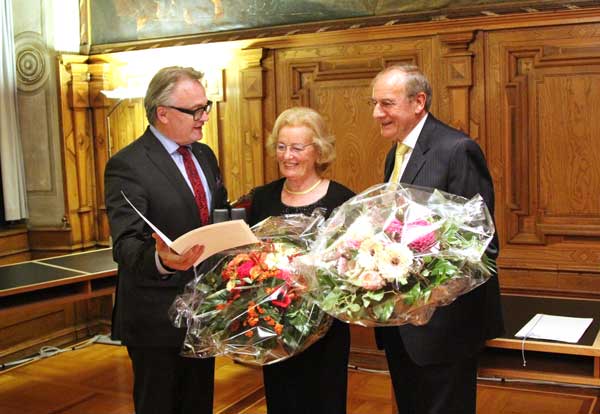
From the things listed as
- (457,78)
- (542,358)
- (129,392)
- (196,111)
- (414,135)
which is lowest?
(129,392)

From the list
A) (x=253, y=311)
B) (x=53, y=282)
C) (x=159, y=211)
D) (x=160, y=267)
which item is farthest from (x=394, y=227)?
(x=53, y=282)

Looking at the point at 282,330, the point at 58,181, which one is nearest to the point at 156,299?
the point at 282,330

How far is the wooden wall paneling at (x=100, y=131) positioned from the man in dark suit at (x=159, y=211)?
158 inches

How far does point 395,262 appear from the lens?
7.08 feet

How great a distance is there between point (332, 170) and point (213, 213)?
312cm

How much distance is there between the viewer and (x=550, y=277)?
5.13 m

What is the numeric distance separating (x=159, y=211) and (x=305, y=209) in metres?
0.55

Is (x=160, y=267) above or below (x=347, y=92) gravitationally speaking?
below

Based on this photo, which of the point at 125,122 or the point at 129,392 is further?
the point at 125,122

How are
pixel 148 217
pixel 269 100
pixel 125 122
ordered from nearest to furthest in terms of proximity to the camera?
pixel 148 217 → pixel 269 100 → pixel 125 122

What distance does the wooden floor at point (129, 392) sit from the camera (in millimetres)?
4629

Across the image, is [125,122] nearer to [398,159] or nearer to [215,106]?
[215,106]

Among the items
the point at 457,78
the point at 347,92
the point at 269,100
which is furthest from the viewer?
the point at 269,100

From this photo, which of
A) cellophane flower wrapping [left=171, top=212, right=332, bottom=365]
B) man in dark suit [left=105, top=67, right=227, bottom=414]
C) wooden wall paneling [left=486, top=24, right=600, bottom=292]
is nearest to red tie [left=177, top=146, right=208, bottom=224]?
man in dark suit [left=105, top=67, right=227, bottom=414]
